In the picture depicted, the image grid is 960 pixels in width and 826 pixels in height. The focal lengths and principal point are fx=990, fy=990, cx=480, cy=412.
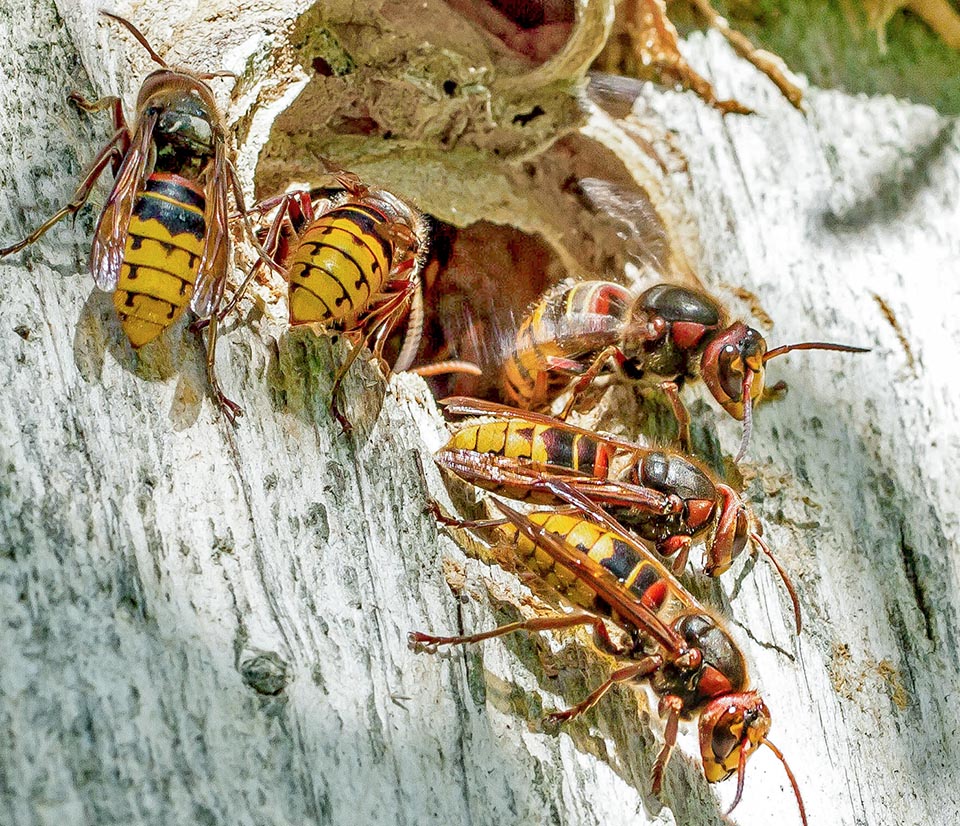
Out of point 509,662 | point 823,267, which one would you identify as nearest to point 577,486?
point 509,662

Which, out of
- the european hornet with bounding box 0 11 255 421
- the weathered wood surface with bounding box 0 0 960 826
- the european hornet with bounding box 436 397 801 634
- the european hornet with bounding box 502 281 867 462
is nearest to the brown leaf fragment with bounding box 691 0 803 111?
the weathered wood surface with bounding box 0 0 960 826

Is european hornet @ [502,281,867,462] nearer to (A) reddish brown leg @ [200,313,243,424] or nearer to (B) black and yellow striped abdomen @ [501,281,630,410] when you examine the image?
(B) black and yellow striped abdomen @ [501,281,630,410]

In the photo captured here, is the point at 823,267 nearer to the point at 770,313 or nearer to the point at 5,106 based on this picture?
the point at 770,313

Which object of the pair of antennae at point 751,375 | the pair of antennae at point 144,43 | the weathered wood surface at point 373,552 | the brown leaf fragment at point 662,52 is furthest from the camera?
the brown leaf fragment at point 662,52

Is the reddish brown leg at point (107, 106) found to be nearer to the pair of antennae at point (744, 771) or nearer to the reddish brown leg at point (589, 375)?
the reddish brown leg at point (589, 375)

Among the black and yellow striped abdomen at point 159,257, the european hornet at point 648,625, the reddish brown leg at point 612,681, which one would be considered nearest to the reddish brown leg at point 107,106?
the black and yellow striped abdomen at point 159,257

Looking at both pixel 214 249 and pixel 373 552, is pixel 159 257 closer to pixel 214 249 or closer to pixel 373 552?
pixel 214 249
